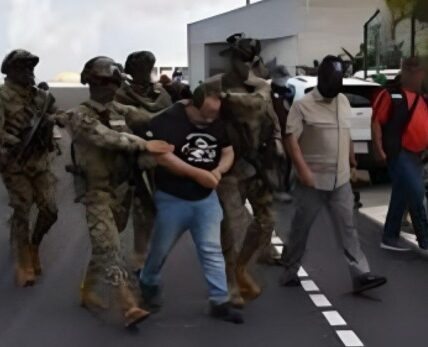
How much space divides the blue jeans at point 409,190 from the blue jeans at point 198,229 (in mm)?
2907

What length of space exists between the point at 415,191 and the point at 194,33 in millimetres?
52394

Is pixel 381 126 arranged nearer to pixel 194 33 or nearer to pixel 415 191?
pixel 415 191

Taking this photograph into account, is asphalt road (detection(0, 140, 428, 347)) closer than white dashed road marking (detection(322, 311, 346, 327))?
Yes

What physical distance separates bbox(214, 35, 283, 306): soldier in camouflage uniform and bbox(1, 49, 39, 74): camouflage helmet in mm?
1603

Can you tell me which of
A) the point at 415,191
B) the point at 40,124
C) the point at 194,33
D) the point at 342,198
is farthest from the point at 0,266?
the point at 194,33

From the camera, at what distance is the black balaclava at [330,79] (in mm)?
6996

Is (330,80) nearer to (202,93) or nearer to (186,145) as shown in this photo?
Result: (202,93)

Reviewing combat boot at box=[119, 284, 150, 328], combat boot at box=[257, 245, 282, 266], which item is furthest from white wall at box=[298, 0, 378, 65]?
combat boot at box=[119, 284, 150, 328]

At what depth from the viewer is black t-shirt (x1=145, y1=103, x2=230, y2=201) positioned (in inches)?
243

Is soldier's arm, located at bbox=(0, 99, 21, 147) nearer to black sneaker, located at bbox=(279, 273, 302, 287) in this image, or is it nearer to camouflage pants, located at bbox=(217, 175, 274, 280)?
camouflage pants, located at bbox=(217, 175, 274, 280)

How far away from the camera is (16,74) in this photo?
24.4 feet

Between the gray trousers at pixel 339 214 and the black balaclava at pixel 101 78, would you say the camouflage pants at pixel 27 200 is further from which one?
the gray trousers at pixel 339 214

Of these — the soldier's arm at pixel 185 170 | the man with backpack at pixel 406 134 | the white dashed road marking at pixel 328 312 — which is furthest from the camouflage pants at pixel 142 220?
the man with backpack at pixel 406 134

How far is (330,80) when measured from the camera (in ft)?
22.9
